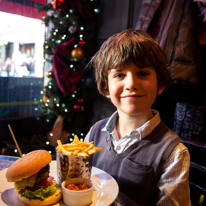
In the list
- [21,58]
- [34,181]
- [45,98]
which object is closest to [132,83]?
[34,181]

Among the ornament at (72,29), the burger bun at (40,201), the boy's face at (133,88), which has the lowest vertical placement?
the burger bun at (40,201)

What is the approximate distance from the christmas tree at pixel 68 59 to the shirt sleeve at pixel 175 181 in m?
2.71

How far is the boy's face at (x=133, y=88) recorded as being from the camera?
1.16 meters

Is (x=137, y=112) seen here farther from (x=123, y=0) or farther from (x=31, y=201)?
(x=123, y=0)

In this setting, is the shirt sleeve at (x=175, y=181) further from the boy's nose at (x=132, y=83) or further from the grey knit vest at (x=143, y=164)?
the boy's nose at (x=132, y=83)

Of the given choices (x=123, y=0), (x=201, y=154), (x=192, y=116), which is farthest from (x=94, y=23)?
(x=201, y=154)

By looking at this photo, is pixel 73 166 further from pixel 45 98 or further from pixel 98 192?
pixel 45 98

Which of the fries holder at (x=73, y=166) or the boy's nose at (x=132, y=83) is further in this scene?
the boy's nose at (x=132, y=83)

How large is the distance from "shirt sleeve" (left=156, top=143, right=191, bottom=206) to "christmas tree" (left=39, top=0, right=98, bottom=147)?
8.91 ft

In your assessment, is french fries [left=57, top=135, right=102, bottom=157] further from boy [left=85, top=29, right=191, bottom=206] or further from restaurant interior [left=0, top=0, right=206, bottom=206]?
restaurant interior [left=0, top=0, right=206, bottom=206]

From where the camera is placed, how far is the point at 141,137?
126cm

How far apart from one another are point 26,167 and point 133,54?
738 mm

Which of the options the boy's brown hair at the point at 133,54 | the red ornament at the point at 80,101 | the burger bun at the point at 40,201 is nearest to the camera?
the burger bun at the point at 40,201

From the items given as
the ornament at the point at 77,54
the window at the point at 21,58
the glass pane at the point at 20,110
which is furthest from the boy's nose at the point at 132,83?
the glass pane at the point at 20,110
